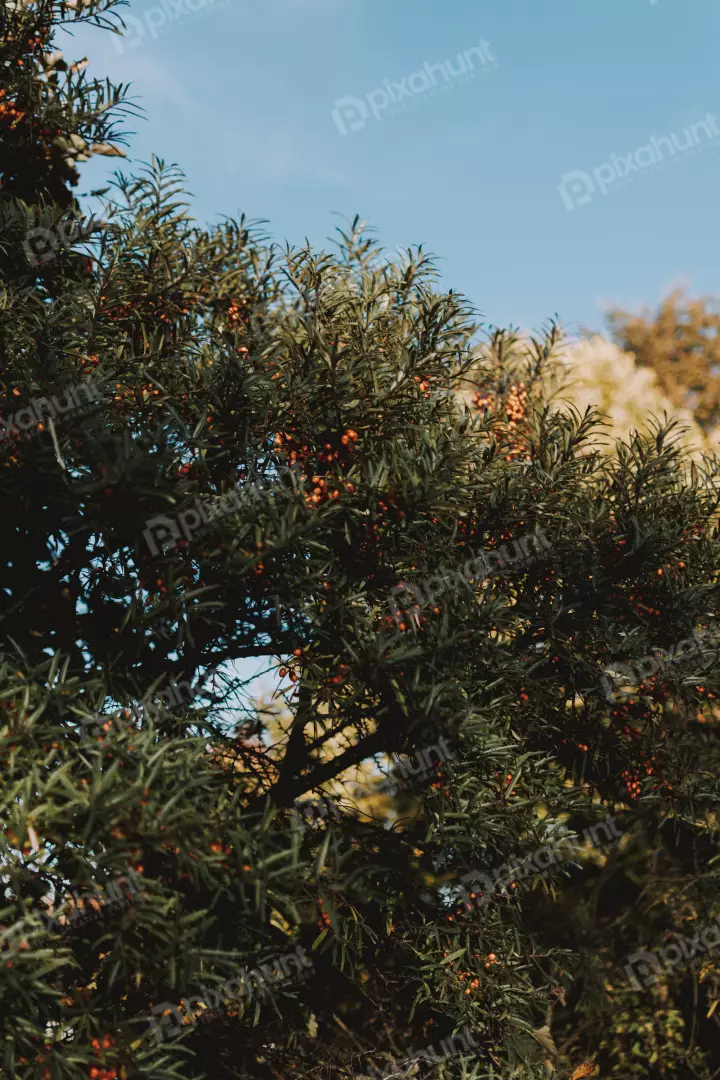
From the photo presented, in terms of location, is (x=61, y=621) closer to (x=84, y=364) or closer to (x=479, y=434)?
(x=84, y=364)

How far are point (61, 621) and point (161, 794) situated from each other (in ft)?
6.50

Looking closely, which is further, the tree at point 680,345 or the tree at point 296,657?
the tree at point 680,345

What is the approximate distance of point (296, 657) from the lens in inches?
245

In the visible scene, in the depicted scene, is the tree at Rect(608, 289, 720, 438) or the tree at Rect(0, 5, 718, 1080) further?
the tree at Rect(608, 289, 720, 438)

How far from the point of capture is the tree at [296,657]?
503cm

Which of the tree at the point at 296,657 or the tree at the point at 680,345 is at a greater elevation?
the tree at the point at 680,345

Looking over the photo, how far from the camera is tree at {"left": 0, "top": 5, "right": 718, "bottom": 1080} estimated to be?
503 centimetres

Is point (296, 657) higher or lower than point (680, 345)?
lower

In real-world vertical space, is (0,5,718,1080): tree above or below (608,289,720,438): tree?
below

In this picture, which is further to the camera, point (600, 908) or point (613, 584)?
point (600, 908)

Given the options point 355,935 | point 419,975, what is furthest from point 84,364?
point 419,975

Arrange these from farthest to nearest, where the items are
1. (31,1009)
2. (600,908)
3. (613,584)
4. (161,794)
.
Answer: (600,908), (613,584), (161,794), (31,1009)

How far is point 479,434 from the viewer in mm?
7832

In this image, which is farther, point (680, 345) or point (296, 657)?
point (680, 345)
